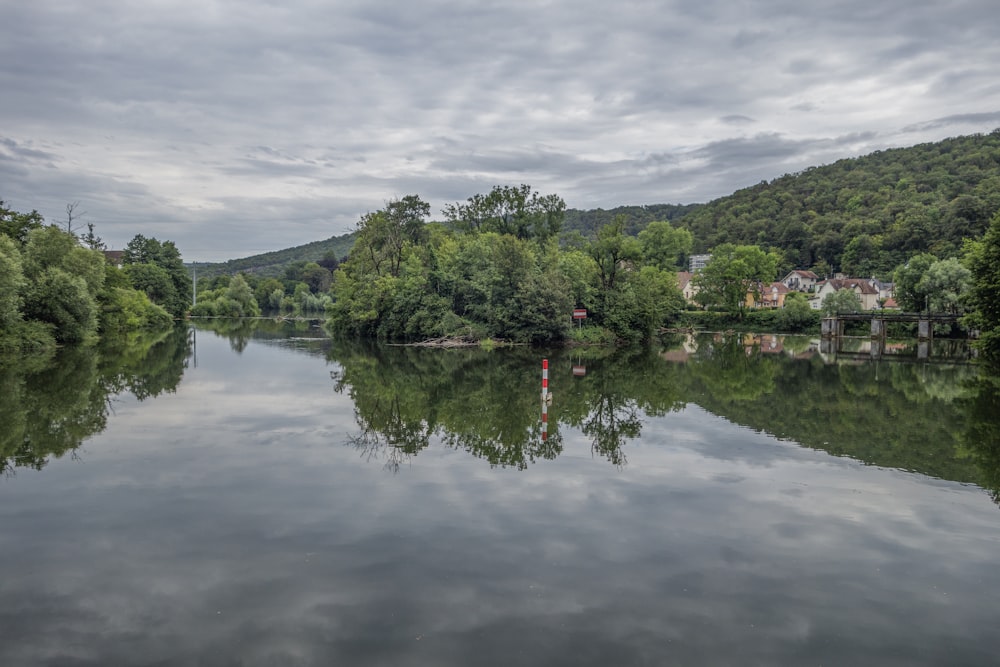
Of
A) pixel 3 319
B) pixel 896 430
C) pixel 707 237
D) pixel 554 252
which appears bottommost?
pixel 896 430

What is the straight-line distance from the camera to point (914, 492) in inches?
434

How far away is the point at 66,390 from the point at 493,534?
18.9m

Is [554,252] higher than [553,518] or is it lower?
higher

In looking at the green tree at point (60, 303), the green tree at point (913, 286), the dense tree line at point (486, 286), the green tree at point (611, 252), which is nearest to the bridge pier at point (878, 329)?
the green tree at point (913, 286)

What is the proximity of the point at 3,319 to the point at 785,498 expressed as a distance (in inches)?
1526

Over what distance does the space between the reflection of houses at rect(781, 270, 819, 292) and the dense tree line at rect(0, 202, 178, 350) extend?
101076 mm

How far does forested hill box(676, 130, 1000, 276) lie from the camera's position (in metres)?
97.2

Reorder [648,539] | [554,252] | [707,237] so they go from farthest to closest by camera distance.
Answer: [707,237], [554,252], [648,539]

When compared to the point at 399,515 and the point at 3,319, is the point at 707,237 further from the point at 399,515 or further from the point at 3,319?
the point at 399,515

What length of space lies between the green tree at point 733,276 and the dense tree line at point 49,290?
62.5 meters

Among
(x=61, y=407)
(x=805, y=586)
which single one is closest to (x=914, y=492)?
(x=805, y=586)

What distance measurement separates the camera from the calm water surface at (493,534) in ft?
19.5

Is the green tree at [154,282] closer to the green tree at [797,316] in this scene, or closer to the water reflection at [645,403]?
the water reflection at [645,403]

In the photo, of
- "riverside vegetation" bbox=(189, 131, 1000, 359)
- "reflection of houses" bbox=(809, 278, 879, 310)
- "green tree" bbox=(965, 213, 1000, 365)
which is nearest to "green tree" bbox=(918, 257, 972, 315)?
"riverside vegetation" bbox=(189, 131, 1000, 359)
